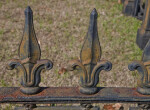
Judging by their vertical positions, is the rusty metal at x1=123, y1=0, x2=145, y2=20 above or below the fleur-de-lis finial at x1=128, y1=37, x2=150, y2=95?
above

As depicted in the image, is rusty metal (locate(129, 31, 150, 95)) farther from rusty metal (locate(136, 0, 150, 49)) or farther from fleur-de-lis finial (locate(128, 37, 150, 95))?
rusty metal (locate(136, 0, 150, 49))

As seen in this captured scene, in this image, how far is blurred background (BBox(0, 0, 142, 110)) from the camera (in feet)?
12.0

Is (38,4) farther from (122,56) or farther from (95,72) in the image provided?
(95,72)

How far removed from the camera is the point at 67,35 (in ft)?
16.4

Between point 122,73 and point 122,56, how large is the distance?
539mm

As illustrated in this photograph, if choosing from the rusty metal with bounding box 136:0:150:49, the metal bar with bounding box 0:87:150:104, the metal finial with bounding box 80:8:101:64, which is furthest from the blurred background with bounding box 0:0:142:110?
the metal finial with bounding box 80:8:101:64

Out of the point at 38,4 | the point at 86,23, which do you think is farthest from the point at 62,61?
the point at 38,4

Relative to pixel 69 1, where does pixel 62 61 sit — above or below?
below

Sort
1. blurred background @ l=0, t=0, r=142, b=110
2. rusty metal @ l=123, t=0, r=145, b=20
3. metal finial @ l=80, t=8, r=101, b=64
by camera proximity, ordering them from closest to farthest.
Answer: metal finial @ l=80, t=8, r=101, b=64, blurred background @ l=0, t=0, r=142, b=110, rusty metal @ l=123, t=0, r=145, b=20

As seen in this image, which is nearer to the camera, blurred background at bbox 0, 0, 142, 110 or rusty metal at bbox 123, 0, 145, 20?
blurred background at bbox 0, 0, 142, 110

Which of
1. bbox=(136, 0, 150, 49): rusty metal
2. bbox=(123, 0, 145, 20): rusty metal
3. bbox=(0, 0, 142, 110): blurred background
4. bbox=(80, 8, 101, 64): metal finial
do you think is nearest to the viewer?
bbox=(80, 8, 101, 64): metal finial

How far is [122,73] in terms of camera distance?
382 cm

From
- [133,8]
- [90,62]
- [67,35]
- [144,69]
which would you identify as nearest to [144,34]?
[67,35]

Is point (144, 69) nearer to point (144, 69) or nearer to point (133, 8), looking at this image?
point (144, 69)
